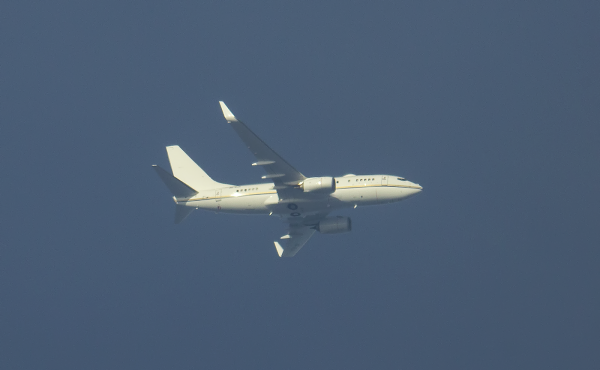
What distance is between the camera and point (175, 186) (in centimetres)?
7250

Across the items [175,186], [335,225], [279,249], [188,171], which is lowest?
[279,249]

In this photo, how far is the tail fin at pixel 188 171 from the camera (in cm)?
7656

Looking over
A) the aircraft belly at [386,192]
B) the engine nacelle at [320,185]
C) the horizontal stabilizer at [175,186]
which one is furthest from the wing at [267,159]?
the horizontal stabilizer at [175,186]

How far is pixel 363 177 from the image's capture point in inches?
2744

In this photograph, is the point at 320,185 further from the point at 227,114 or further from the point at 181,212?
the point at 181,212

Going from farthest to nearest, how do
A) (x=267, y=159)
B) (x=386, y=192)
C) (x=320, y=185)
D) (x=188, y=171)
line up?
(x=188, y=171)
(x=386, y=192)
(x=320, y=185)
(x=267, y=159)

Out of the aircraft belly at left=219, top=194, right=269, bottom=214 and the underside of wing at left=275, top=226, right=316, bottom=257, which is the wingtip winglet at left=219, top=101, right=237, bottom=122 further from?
the underside of wing at left=275, top=226, right=316, bottom=257

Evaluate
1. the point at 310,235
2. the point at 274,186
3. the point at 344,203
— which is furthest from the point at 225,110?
the point at 310,235

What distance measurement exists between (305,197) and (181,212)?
1325 cm

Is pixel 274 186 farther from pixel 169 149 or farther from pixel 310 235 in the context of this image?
pixel 169 149

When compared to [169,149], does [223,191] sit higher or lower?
lower

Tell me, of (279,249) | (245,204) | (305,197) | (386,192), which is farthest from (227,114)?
(279,249)

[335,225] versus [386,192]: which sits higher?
[386,192]

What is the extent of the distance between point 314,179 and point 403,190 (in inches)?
331
